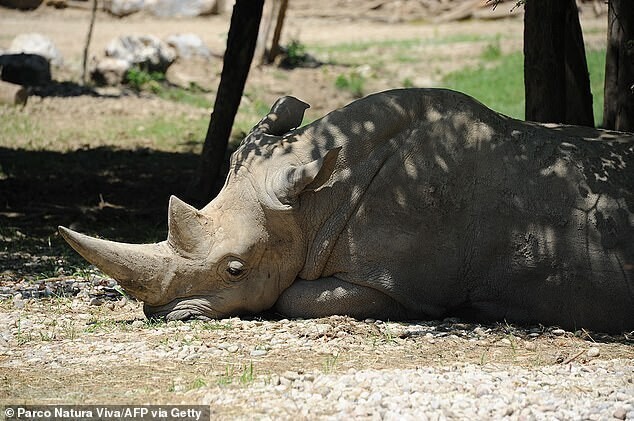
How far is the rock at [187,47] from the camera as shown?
24688mm

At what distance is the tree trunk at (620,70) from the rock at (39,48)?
14.8 meters

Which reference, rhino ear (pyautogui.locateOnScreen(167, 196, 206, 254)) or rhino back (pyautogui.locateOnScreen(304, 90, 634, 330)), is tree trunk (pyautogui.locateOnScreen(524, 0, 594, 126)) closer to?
rhino back (pyautogui.locateOnScreen(304, 90, 634, 330))

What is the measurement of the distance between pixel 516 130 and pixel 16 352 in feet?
13.3

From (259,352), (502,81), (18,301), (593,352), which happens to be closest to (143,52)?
(502,81)

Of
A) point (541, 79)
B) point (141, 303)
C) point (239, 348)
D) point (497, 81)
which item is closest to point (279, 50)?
point (497, 81)

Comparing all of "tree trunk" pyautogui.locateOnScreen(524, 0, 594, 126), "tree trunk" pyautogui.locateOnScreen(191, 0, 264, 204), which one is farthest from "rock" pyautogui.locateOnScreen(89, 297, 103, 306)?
"tree trunk" pyautogui.locateOnScreen(524, 0, 594, 126)

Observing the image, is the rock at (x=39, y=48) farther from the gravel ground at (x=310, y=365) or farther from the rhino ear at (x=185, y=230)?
the rhino ear at (x=185, y=230)

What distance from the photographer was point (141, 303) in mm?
8703

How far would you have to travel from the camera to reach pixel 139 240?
11.0m

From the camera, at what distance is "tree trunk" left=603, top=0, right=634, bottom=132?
35.7 ft

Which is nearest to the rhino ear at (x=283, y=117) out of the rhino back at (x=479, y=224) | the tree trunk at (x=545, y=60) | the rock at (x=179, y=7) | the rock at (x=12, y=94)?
the rhino back at (x=479, y=224)

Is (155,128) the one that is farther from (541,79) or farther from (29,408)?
(29,408)

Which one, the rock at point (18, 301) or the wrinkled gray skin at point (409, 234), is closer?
the wrinkled gray skin at point (409, 234)

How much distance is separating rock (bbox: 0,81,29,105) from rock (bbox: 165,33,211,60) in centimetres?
618
